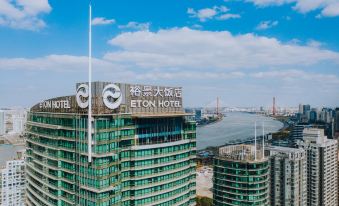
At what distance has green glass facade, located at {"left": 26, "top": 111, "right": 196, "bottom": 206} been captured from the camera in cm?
4422

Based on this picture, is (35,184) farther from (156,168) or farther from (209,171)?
(209,171)

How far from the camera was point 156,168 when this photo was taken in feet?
169

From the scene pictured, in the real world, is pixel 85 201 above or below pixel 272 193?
above

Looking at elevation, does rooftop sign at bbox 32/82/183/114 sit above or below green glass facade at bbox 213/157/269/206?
above

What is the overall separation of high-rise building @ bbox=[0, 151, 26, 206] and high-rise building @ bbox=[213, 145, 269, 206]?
190 feet

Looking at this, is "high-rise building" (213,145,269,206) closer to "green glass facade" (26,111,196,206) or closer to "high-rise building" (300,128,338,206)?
"green glass facade" (26,111,196,206)

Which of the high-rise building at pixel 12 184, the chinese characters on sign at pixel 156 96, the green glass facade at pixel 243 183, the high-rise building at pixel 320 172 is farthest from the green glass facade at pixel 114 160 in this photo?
the high-rise building at pixel 320 172

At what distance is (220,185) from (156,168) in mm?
24932

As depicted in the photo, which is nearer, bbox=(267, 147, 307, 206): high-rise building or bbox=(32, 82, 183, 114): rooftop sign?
bbox=(32, 82, 183, 114): rooftop sign

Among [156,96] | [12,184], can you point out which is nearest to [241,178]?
[156,96]

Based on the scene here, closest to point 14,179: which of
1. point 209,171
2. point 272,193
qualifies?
point 272,193

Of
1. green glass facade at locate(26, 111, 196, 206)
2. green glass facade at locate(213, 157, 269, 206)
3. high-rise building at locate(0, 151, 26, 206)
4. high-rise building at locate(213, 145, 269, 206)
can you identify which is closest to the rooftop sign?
green glass facade at locate(26, 111, 196, 206)

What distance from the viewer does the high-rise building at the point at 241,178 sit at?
6719 centimetres

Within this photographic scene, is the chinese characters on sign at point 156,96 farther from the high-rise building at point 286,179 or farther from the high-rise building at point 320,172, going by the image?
the high-rise building at point 320,172
